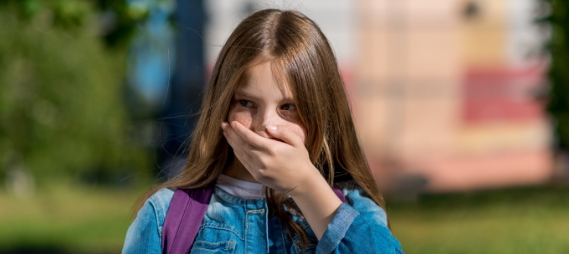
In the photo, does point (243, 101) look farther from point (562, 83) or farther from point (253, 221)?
Answer: point (562, 83)

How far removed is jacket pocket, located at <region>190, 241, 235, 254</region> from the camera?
1591 mm

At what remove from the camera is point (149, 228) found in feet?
5.19

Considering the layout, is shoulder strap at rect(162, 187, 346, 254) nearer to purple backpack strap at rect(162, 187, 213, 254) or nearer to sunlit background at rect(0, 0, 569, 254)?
purple backpack strap at rect(162, 187, 213, 254)

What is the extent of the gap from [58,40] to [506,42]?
10.4 m

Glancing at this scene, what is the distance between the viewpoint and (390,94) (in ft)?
53.9

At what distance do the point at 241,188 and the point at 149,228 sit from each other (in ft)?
0.73

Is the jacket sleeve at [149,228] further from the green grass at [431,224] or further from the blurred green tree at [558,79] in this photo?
the blurred green tree at [558,79]

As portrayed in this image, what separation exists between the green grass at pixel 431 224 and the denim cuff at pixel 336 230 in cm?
402

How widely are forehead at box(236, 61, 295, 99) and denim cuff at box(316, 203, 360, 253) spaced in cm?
26

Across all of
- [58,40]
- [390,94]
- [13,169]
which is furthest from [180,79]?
[390,94]

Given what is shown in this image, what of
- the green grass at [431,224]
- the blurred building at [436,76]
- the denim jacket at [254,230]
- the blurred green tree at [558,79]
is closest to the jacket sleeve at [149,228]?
the denim jacket at [254,230]

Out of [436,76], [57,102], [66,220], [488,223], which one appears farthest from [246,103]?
[436,76]

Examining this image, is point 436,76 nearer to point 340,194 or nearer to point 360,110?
point 360,110

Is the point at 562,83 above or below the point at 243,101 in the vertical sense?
below
